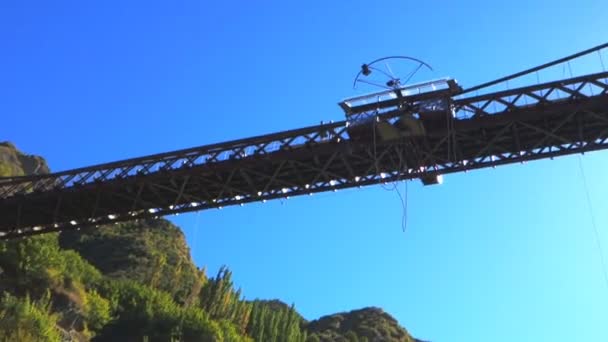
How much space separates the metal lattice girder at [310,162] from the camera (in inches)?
711

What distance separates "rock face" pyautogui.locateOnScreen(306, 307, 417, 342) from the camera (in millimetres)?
83875

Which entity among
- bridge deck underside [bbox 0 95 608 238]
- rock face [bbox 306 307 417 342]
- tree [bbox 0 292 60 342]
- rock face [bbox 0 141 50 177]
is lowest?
tree [bbox 0 292 60 342]

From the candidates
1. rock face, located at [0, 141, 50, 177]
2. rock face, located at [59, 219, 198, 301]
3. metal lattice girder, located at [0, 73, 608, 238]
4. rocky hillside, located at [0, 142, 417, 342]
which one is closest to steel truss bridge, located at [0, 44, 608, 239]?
metal lattice girder, located at [0, 73, 608, 238]

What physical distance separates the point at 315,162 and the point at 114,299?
28.9 meters

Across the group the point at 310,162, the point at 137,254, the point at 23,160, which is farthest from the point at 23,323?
the point at 23,160

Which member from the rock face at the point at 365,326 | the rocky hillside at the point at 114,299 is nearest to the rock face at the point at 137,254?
the rocky hillside at the point at 114,299

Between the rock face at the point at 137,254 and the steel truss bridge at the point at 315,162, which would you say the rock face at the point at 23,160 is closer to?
the rock face at the point at 137,254

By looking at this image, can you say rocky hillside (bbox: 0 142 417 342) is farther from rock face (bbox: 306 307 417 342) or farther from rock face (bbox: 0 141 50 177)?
rock face (bbox: 306 307 417 342)

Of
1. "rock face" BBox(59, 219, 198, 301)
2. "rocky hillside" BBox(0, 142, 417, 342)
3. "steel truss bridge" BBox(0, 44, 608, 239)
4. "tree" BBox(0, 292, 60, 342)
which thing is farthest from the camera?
"rock face" BBox(59, 219, 198, 301)

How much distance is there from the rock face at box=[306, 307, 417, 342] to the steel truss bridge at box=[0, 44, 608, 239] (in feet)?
189

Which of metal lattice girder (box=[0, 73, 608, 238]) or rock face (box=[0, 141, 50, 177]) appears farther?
rock face (box=[0, 141, 50, 177])

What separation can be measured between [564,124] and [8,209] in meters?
20.8

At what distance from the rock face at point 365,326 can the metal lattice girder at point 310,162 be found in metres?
57.5

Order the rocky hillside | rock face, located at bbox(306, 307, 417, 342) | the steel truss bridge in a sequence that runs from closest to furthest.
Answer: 1. the steel truss bridge
2. the rocky hillside
3. rock face, located at bbox(306, 307, 417, 342)
